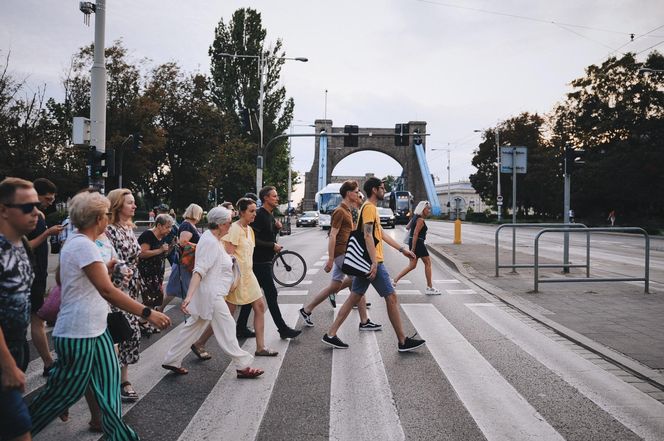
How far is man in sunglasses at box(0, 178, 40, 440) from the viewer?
2.67 metres

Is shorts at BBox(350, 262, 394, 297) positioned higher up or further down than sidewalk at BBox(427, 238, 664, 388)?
higher up

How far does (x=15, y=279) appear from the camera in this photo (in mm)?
2826

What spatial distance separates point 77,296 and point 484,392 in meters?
3.09

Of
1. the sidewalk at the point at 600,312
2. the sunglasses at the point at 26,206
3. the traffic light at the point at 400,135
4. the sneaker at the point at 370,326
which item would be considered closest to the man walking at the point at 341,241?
the sneaker at the point at 370,326

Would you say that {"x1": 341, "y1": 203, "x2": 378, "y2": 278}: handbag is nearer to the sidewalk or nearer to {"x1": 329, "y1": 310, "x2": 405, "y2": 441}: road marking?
{"x1": 329, "y1": 310, "x2": 405, "y2": 441}: road marking

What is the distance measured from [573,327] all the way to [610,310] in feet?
4.99

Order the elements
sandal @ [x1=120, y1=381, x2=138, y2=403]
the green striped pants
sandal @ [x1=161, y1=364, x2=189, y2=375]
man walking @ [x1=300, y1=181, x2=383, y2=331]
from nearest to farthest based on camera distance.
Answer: the green striped pants < sandal @ [x1=120, y1=381, x2=138, y2=403] < sandal @ [x1=161, y1=364, x2=189, y2=375] < man walking @ [x1=300, y1=181, x2=383, y2=331]

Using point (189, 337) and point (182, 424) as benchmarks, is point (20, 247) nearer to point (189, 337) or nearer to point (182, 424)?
point (182, 424)

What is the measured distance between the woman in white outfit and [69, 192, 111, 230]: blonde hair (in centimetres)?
171

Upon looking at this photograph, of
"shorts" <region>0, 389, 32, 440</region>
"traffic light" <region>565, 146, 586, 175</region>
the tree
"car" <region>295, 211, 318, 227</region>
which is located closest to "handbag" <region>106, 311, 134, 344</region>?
"shorts" <region>0, 389, 32, 440</region>

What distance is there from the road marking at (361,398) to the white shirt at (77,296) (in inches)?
63.1

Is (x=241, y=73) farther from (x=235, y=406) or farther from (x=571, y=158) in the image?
(x=235, y=406)

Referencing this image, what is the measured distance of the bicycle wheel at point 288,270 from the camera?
446 inches

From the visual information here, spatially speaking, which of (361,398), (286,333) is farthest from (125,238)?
(361,398)
